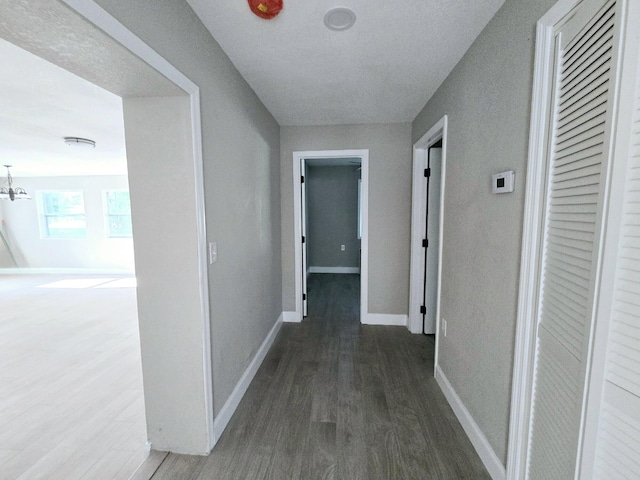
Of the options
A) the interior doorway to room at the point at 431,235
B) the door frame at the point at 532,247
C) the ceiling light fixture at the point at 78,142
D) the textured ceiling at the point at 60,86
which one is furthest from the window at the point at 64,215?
the door frame at the point at 532,247

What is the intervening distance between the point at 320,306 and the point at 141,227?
115 inches

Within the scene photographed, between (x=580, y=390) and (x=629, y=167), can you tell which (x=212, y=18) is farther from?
(x=580, y=390)

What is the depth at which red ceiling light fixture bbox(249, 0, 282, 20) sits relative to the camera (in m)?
1.27

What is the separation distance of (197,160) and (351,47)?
1.17 metres

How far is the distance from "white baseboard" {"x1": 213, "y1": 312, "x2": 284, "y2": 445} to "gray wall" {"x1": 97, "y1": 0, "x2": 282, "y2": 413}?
0.05 m

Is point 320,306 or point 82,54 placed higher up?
point 82,54

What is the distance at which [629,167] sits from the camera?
0.72 m

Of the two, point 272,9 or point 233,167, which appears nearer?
point 272,9

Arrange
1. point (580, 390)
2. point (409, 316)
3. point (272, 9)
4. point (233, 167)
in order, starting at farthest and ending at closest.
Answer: point (409, 316)
point (233, 167)
point (272, 9)
point (580, 390)

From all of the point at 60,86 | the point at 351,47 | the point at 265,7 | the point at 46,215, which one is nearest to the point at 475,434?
the point at 351,47

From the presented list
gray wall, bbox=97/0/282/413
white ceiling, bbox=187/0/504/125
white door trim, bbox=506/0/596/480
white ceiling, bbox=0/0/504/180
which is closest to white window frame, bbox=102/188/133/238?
white ceiling, bbox=0/0/504/180

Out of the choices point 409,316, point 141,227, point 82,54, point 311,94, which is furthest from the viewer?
point 409,316

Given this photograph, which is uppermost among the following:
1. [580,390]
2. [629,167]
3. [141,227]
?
[629,167]

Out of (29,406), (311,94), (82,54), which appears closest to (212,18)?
(82,54)
